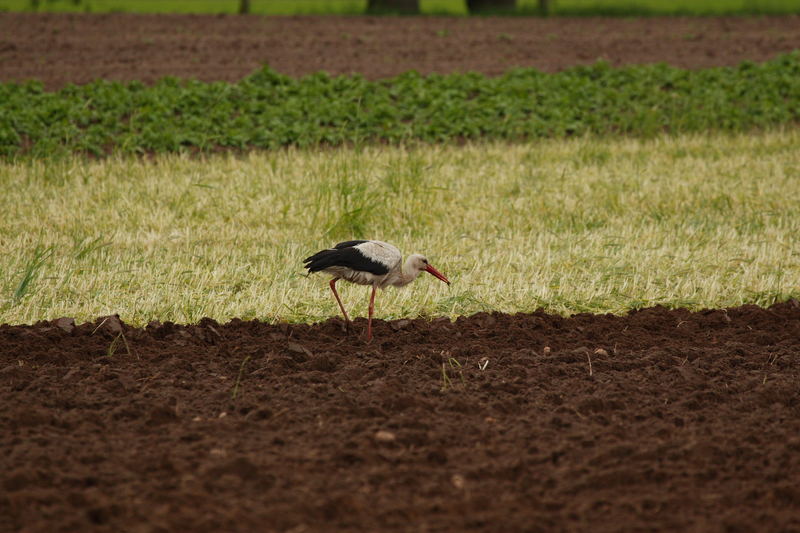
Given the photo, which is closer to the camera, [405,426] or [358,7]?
[405,426]

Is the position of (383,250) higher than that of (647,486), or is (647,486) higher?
(383,250)

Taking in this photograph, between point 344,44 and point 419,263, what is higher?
point 344,44

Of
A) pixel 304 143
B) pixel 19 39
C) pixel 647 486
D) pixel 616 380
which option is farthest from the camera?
pixel 19 39

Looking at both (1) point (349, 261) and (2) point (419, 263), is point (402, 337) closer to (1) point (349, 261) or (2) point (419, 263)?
(2) point (419, 263)

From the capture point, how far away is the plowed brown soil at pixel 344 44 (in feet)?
58.0

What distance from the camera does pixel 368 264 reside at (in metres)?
6.25

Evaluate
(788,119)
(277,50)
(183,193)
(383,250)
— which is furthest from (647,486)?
(277,50)

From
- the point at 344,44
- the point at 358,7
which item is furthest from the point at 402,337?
the point at 358,7

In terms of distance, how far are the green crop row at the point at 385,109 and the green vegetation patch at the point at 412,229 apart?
2.51ft

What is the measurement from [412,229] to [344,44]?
38.3 feet

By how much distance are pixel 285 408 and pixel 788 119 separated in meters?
13.5

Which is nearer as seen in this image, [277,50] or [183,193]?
[183,193]

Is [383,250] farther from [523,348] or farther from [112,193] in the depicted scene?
[112,193]

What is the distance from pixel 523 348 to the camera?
6.46 m
